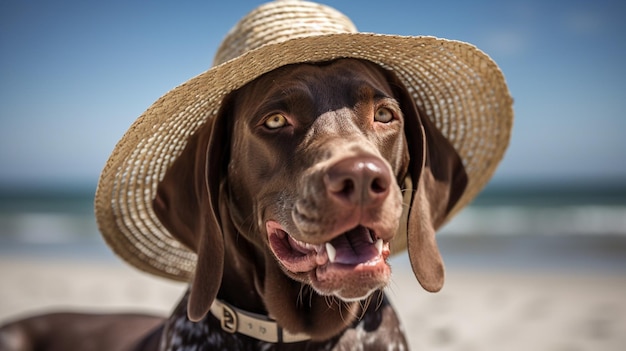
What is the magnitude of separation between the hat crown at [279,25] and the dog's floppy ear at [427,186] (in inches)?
18.0

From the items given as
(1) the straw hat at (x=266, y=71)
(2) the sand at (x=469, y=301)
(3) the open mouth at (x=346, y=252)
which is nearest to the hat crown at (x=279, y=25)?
(1) the straw hat at (x=266, y=71)

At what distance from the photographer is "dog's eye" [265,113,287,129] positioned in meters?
2.44

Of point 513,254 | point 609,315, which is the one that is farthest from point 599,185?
point 609,315

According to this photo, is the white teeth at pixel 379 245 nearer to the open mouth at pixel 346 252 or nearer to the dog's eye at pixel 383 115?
the open mouth at pixel 346 252

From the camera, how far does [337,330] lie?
261cm

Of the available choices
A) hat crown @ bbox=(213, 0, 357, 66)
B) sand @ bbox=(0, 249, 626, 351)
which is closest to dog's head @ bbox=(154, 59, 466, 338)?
hat crown @ bbox=(213, 0, 357, 66)

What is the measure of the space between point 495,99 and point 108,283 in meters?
7.57

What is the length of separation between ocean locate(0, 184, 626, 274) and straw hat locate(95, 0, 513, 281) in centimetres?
713

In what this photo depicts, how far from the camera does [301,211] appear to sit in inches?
83.7

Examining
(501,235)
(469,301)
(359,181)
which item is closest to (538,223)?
(501,235)

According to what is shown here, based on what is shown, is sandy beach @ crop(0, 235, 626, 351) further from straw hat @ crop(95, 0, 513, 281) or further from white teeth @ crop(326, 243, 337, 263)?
white teeth @ crop(326, 243, 337, 263)

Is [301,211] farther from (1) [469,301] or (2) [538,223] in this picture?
(2) [538,223]

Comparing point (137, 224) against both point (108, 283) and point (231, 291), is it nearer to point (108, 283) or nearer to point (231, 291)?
point (231, 291)

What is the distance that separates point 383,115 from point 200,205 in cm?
88
